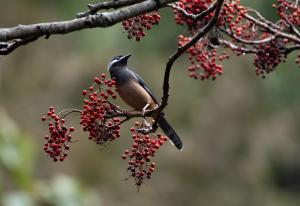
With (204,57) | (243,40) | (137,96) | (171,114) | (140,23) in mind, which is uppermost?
(140,23)

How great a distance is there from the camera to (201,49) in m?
4.76

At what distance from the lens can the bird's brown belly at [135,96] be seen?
4.85 metres

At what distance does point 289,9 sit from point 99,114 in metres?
1.43

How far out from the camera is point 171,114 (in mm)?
12828

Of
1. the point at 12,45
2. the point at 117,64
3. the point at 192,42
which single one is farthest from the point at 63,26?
the point at 117,64

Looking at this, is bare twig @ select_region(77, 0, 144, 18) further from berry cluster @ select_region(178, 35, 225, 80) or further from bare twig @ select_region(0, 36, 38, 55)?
berry cluster @ select_region(178, 35, 225, 80)

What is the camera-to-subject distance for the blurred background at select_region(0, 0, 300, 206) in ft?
39.7

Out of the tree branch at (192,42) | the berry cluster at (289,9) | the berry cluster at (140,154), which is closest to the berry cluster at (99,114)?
the berry cluster at (140,154)

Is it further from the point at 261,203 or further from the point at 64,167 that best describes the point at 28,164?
the point at 261,203

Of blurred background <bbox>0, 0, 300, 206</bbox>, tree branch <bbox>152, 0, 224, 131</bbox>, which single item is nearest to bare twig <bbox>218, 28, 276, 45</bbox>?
tree branch <bbox>152, 0, 224, 131</bbox>

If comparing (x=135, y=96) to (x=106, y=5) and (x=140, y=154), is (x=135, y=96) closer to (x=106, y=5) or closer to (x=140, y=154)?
(x=140, y=154)

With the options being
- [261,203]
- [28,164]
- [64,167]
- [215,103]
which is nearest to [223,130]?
[215,103]

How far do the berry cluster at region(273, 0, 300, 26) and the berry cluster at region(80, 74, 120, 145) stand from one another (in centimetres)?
118

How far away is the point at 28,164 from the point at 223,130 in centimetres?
722
